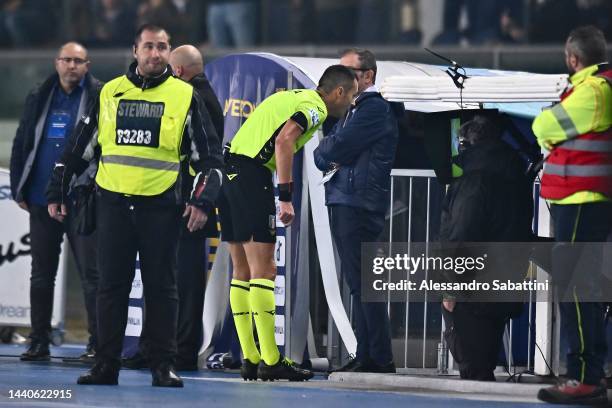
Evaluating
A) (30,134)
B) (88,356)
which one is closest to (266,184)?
(88,356)

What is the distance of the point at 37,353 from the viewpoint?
11.1m

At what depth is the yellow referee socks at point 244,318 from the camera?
995 centimetres

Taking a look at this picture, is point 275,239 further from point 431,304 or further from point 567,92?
point 567,92

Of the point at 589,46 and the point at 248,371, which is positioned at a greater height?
the point at 589,46

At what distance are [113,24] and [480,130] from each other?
37.1 feet

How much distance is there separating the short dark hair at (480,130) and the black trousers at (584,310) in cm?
95

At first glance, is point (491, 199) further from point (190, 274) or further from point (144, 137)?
point (190, 274)

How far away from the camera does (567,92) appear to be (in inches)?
337

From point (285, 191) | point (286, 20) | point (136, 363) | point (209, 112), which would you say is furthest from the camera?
point (286, 20)

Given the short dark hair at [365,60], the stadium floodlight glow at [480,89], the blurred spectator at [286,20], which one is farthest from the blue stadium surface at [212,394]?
the blurred spectator at [286,20]

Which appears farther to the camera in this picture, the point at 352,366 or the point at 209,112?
the point at 209,112

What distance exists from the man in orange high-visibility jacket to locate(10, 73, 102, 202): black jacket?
144 inches

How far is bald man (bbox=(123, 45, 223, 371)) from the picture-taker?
10.5m

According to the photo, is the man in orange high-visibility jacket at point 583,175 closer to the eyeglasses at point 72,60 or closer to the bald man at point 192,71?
the bald man at point 192,71
